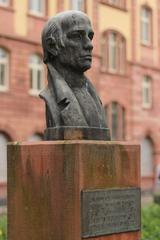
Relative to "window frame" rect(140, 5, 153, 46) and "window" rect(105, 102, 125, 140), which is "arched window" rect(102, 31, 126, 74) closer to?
"window" rect(105, 102, 125, 140)

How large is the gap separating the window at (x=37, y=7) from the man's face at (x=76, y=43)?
22436 mm

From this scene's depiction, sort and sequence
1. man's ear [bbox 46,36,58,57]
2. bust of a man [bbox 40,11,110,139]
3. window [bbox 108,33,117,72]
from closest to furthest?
bust of a man [bbox 40,11,110,139]
man's ear [bbox 46,36,58,57]
window [bbox 108,33,117,72]

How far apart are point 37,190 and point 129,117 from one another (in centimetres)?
2863

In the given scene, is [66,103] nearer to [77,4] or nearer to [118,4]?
[77,4]

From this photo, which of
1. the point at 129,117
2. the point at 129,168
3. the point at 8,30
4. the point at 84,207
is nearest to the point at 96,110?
the point at 129,168

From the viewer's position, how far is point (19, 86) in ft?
93.0

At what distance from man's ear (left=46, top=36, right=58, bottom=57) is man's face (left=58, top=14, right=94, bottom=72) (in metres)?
0.06

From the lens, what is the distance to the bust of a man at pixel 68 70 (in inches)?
276

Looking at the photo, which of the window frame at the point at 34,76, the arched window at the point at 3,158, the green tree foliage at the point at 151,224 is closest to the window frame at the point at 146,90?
the window frame at the point at 34,76

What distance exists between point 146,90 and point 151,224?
25.4m

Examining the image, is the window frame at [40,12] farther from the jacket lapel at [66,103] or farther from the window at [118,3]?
the jacket lapel at [66,103]

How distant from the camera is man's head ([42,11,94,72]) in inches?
279

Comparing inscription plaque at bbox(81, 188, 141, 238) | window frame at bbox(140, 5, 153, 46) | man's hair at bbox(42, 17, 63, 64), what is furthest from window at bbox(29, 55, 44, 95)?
inscription plaque at bbox(81, 188, 141, 238)

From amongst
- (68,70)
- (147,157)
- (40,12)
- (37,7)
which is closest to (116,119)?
(147,157)
